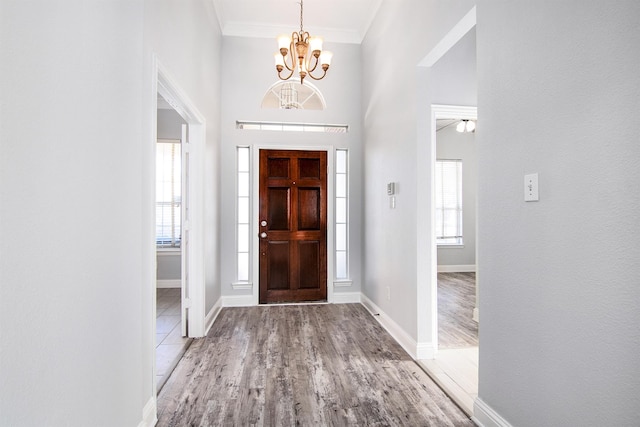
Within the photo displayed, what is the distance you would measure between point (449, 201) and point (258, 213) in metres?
4.45

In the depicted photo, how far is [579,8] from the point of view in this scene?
50.9 inches

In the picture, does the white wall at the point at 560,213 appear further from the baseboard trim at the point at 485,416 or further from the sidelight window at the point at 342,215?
the sidelight window at the point at 342,215

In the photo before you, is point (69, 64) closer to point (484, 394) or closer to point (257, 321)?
point (484, 394)

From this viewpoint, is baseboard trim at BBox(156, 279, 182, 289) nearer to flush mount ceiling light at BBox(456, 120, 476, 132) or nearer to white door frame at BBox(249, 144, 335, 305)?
white door frame at BBox(249, 144, 335, 305)

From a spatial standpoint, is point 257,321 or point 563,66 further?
point 257,321

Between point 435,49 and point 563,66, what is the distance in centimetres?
132

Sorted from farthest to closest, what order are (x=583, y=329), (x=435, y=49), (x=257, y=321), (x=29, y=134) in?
(x=257, y=321) < (x=435, y=49) < (x=583, y=329) < (x=29, y=134)

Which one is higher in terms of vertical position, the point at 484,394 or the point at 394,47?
the point at 394,47

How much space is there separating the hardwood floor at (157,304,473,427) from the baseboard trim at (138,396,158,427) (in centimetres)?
5

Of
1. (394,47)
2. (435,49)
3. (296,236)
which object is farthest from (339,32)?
(296,236)

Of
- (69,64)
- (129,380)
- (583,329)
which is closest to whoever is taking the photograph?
(69,64)

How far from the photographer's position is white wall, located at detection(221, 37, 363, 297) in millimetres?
4406

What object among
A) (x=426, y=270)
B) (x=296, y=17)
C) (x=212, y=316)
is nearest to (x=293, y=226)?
(x=212, y=316)

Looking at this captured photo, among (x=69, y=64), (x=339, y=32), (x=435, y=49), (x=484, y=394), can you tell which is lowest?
(x=484, y=394)
